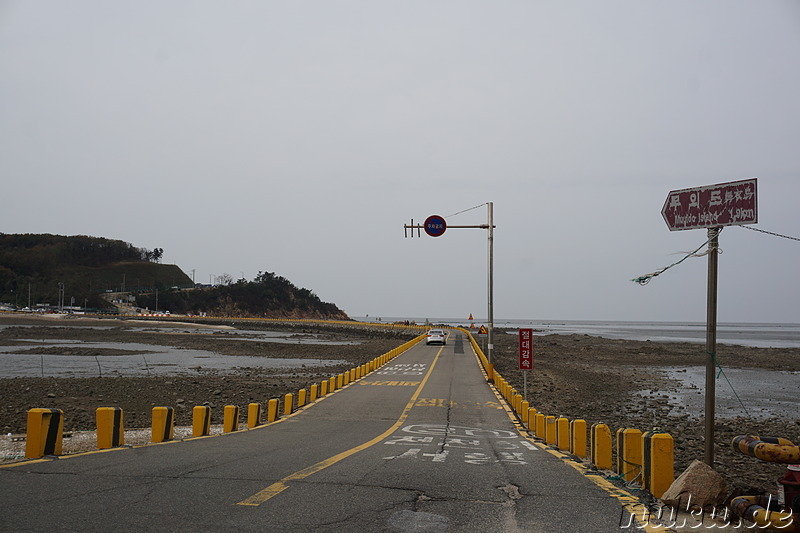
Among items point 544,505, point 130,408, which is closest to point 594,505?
point 544,505

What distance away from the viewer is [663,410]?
25.8 meters

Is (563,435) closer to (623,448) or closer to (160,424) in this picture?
(623,448)

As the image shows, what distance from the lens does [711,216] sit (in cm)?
730

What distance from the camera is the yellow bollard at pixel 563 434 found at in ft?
41.6

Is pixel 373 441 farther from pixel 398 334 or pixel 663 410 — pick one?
pixel 398 334

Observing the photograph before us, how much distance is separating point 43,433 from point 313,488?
506 cm

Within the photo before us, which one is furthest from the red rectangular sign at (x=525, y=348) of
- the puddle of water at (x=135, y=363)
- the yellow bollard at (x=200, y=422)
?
the puddle of water at (x=135, y=363)

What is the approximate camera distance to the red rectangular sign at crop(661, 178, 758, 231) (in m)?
6.91

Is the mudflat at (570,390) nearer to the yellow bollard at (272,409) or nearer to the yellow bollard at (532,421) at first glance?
the yellow bollard at (532,421)

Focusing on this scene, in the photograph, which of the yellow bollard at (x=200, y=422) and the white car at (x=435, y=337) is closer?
the yellow bollard at (x=200, y=422)

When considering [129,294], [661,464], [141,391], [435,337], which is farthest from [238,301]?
[661,464]

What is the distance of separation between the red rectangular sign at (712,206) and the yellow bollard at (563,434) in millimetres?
6187

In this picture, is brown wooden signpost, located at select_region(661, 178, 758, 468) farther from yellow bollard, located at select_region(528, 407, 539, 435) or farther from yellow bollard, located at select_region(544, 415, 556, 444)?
yellow bollard, located at select_region(528, 407, 539, 435)

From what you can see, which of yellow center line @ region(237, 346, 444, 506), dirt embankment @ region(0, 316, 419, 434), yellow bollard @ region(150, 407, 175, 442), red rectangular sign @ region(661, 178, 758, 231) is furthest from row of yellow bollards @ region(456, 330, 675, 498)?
dirt embankment @ region(0, 316, 419, 434)
